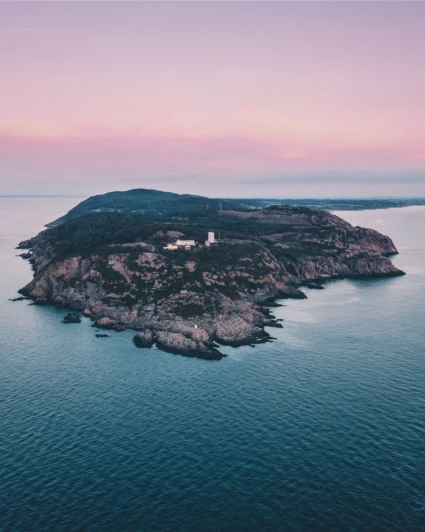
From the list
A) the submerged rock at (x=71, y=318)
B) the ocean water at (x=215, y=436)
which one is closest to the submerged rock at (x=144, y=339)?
the ocean water at (x=215, y=436)

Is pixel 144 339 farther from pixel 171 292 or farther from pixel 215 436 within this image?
pixel 215 436

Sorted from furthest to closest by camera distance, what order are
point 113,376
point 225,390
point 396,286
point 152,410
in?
point 396,286 → point 113,376 → point 225,390 → point 152,410

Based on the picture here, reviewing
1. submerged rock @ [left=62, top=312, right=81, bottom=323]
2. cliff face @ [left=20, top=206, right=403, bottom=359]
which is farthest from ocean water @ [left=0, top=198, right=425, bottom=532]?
submerged rock @ [left=62, top=312, right=81, bottom=323]

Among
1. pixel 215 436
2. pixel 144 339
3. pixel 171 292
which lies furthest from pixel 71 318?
pixel 215 436

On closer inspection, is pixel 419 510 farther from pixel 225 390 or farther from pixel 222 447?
pixel 225 390

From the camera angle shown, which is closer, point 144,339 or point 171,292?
point 144,339

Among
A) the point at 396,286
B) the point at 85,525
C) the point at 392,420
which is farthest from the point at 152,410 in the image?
the point at 396,286

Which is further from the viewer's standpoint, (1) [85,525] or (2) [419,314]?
(2) [419,314]

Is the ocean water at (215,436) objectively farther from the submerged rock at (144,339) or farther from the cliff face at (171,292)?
the cliff face at (171,292)
